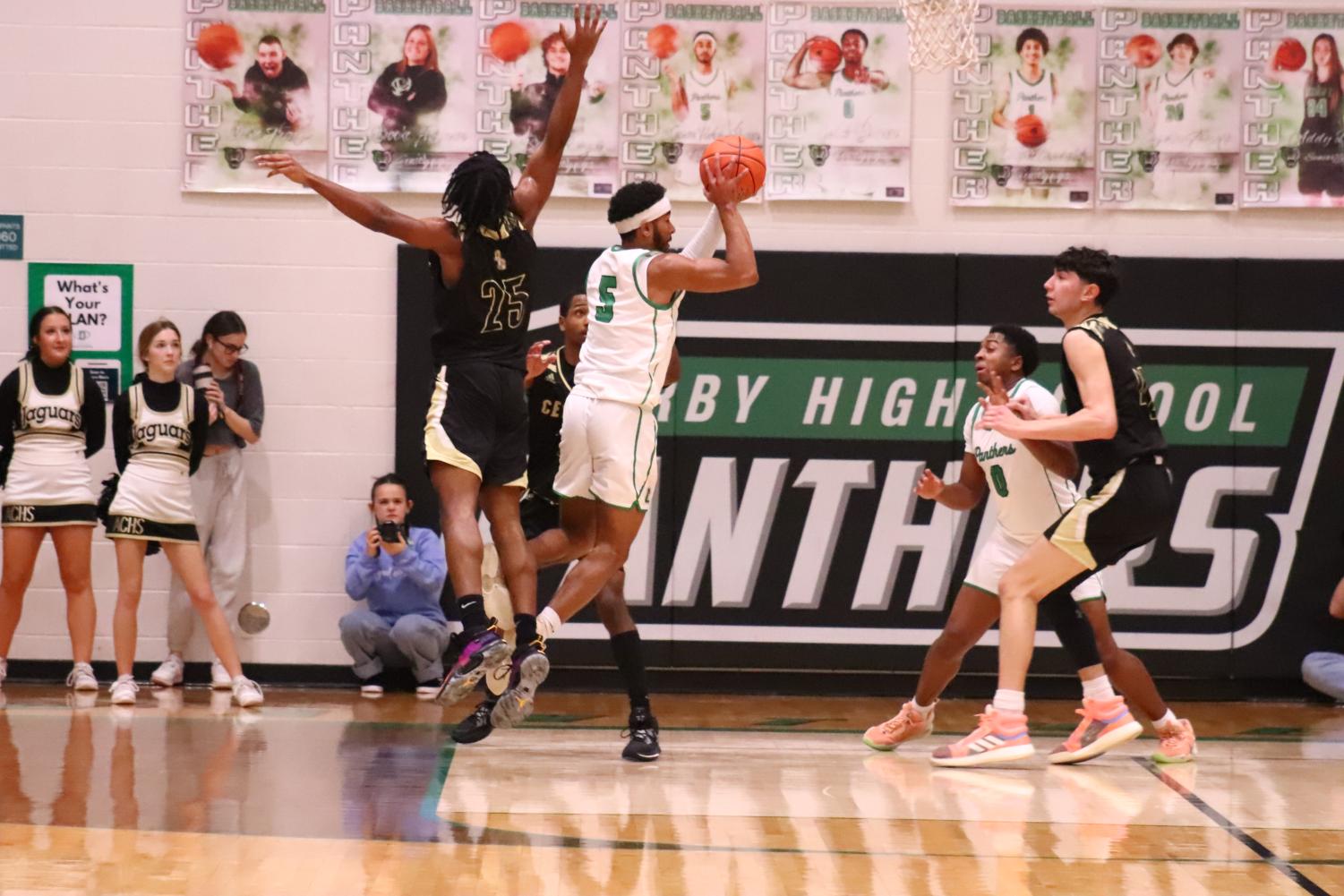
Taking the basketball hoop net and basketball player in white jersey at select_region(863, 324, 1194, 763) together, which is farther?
the basketball hoop net

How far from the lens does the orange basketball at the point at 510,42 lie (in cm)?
911

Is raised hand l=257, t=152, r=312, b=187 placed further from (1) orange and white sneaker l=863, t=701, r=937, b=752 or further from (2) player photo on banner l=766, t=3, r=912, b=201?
(2) player photo on banner l=766, t=3, r=912, b=201

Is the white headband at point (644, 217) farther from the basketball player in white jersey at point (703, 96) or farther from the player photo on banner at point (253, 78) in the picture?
the player photo on banner at point (253, 78)

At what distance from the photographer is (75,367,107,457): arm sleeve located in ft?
27.9

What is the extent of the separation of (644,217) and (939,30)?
265cm

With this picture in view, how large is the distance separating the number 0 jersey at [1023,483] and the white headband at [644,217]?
5.16 feet

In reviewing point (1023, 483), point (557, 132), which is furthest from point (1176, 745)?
point (557, 132)

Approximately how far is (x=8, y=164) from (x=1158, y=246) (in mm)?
6624

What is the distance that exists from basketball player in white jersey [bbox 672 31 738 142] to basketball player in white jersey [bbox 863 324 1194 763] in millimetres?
2989

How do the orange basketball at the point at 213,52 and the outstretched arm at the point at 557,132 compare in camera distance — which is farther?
the orange basketball at the point at 213,52

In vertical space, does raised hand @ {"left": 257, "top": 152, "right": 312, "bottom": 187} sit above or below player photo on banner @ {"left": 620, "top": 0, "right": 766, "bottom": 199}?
below

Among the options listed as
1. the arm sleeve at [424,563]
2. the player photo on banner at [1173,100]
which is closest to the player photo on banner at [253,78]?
the arm sleeve at [424,563]

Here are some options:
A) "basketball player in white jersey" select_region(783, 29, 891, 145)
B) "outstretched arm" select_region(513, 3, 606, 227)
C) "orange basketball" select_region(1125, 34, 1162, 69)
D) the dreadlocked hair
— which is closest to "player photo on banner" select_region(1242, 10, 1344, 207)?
"orange basketball" select_region(1125, 34, 1162, 69)

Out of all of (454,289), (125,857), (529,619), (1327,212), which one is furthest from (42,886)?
(1327,212)
